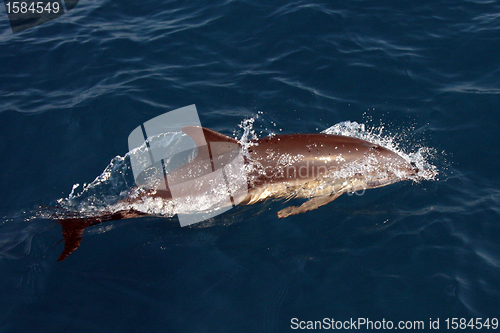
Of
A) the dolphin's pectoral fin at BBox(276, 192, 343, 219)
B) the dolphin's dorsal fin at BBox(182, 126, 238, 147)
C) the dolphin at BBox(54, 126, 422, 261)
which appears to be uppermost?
the dolphin's dorsal fin at BBox(182, 126, 238, 147)

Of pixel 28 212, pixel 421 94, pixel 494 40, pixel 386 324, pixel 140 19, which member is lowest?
pixel 386 324

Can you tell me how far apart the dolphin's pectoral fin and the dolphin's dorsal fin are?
1752 millimetres

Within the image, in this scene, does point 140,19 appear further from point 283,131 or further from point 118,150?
point 283,131

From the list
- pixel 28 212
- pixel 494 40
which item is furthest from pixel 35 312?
pixel 494 40

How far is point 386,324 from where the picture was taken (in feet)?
18.6

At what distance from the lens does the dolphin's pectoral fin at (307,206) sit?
7.24 meters

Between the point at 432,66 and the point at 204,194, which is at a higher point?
the point at 432,66

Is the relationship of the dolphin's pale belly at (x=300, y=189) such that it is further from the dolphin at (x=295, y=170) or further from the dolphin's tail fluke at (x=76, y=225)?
the dolphin's tail fluke at (x=76, y=225)

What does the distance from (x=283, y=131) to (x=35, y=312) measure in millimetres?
6098

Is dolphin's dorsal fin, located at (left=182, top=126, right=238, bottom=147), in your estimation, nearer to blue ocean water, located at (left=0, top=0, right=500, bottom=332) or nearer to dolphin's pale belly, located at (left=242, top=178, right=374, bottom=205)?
dolphin's pale belly, located at (left=242, top=178, right=374, bottom=205)

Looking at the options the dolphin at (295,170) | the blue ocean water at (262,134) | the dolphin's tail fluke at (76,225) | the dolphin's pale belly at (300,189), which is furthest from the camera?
the dolphin's pale belly at (300,189)

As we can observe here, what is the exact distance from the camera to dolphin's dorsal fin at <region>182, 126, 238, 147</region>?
7.19 meters

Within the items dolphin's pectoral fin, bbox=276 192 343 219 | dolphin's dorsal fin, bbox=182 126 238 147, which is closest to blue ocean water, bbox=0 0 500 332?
dolphin's pectoral fin, bbox=276 192 343 219

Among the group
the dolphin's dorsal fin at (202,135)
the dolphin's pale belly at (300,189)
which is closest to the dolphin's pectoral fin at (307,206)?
the dolphin's pale belly at (300,189)
